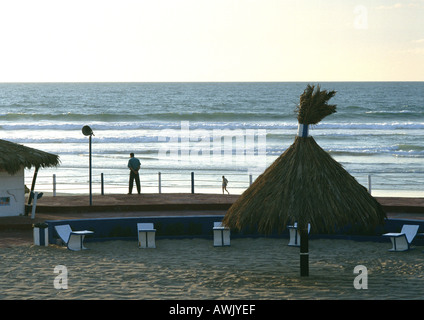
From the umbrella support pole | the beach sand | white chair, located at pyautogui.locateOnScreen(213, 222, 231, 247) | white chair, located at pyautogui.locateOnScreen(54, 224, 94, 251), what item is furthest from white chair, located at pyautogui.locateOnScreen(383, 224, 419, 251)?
white chair, located at pyautogui.locateOnScreen(54, 224, 94, 251)

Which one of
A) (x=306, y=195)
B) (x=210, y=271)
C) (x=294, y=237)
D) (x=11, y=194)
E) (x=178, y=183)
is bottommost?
(x=210, y=271)

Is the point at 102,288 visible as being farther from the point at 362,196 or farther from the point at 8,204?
the point at 8,204

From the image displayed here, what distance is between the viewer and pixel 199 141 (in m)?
51.6

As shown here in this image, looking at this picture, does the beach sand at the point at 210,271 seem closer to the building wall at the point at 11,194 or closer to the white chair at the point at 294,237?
the white chair at the point at 294,237

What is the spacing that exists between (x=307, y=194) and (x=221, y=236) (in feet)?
14.4

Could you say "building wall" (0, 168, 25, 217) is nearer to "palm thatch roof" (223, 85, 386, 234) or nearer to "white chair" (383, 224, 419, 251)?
"palm thatch roof" (223, 85, 386, 234)

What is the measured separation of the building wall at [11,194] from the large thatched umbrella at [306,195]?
328 inches

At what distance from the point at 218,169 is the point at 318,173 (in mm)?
23345

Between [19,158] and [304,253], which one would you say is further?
[19,158]

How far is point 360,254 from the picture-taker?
15.1m

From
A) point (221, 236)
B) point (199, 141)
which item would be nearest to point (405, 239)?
point (221, 236)

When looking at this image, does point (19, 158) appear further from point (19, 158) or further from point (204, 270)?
point (204, 270)
